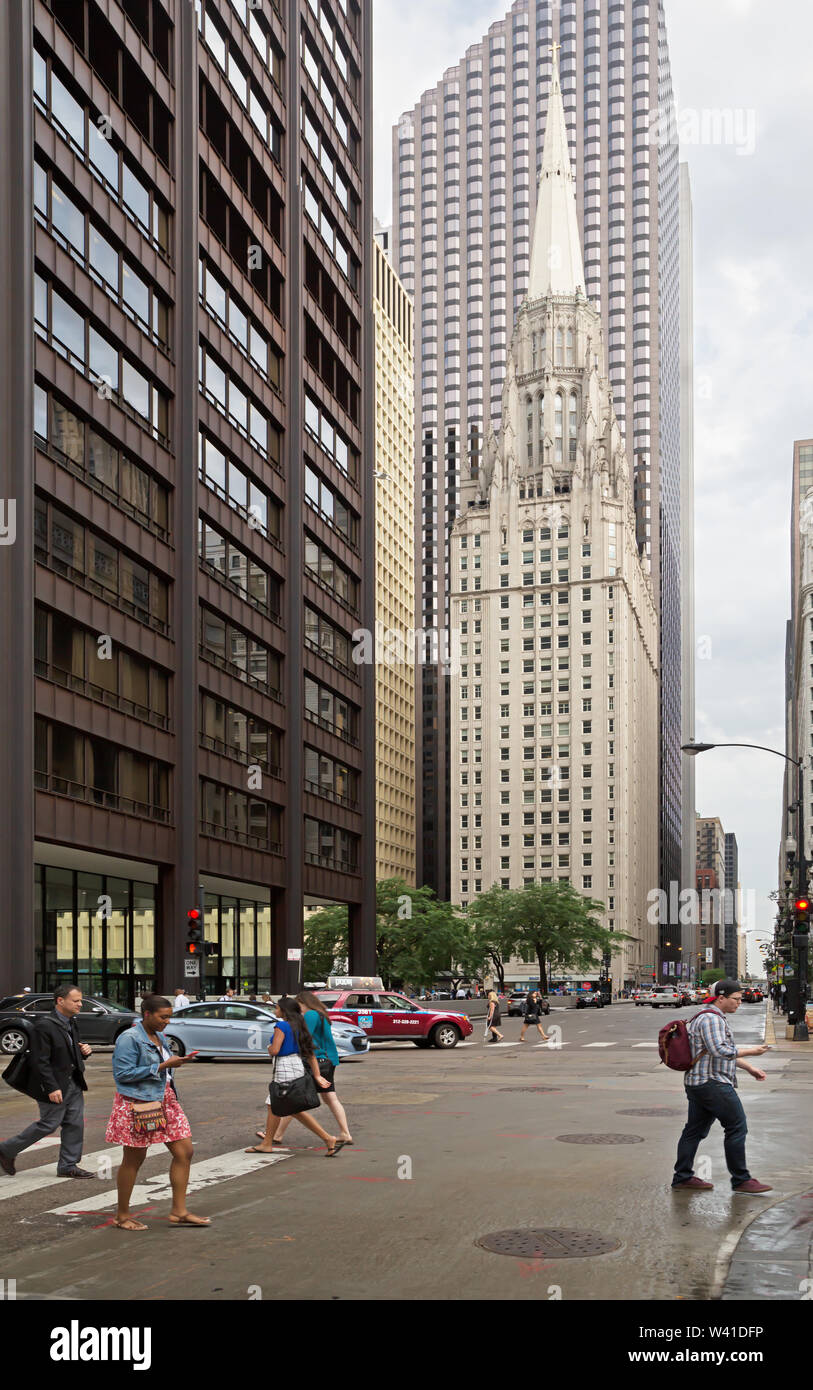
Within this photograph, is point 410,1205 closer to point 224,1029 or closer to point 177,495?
point 224,1029

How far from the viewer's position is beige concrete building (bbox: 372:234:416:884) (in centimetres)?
15888

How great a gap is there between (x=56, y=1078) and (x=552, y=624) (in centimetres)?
15872

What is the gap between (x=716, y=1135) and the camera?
54.5 feet

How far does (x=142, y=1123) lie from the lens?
10180 mm

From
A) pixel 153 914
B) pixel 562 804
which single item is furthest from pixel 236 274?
pixel 562 804

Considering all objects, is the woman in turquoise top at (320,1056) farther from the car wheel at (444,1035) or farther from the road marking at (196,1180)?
the car wheel at (444,1035)

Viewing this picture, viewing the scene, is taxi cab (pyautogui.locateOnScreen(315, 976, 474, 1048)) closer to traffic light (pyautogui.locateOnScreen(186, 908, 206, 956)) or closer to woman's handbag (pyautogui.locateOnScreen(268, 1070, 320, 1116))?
traffic light (pyautogui.locateOnScreen(186, 908, 206, 956))

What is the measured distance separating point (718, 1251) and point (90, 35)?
42610 mm

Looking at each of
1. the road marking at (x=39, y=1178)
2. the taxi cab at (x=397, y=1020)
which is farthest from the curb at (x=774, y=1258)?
the taxi cab at (x=397, y=1020)

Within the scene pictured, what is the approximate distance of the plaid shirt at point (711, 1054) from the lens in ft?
38.8

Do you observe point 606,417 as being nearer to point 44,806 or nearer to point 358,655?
point 358,655

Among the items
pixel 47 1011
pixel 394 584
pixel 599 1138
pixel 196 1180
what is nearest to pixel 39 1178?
pixel 196 1180

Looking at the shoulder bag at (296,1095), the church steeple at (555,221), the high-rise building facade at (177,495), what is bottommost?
the shoulder bag at (296,1095)

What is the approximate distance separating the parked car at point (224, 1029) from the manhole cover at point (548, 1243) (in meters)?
19.6
